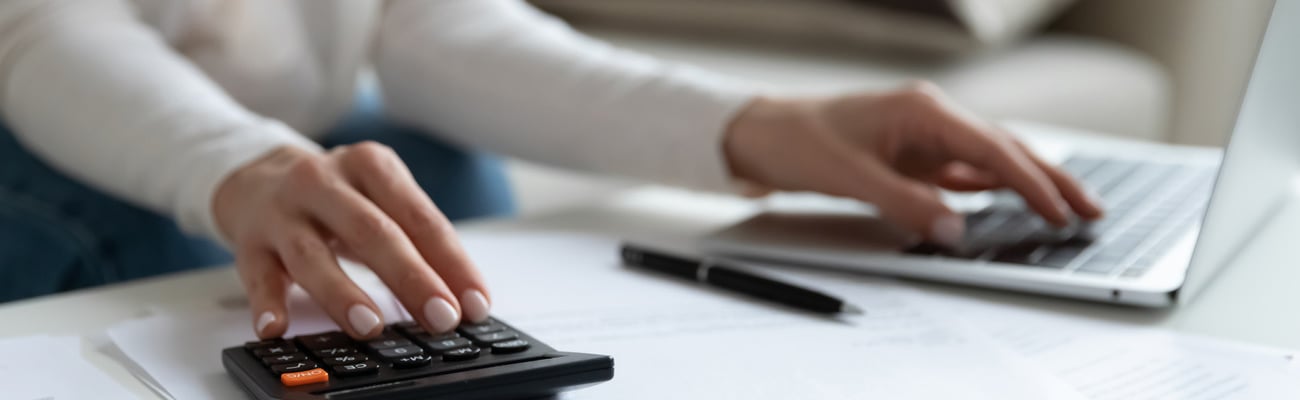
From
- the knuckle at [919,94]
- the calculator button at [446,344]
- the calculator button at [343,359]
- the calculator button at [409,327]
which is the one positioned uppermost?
the knuckle at [919,94]

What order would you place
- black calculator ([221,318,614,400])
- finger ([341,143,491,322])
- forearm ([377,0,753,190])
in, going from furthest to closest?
forearm ([377,0,753,190]), finger ([341,143,491,322]), black calculator ([221,318,614,400])

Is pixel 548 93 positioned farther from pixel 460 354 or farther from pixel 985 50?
pixel 985 50

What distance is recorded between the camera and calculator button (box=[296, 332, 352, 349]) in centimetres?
41

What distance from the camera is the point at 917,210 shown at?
2.00 feet

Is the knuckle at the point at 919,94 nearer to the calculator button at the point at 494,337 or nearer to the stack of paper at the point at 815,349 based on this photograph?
the stack of paper at the point at 815,349

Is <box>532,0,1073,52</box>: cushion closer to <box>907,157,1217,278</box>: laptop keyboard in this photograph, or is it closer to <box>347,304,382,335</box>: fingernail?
<box>907,157,1217,278</box>: laptop keyboard

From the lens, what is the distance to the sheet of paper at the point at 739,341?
41 centimetres

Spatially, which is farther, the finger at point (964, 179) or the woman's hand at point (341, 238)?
the finger at point (964, 179)

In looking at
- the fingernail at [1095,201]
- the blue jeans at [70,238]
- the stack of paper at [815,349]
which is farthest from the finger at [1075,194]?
the blue jeans at [70,238]

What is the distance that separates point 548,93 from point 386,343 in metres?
0.34

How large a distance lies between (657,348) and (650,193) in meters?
0.34

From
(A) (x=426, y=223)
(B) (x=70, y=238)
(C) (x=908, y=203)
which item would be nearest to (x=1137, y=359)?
(C) (x=908, y=203)

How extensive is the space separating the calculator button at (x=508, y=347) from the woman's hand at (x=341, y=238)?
4cm

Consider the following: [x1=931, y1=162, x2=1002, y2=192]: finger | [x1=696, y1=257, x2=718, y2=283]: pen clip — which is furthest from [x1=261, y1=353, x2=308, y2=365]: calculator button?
[x1=931, y1=162, x2=1002, y2=192]: finger
